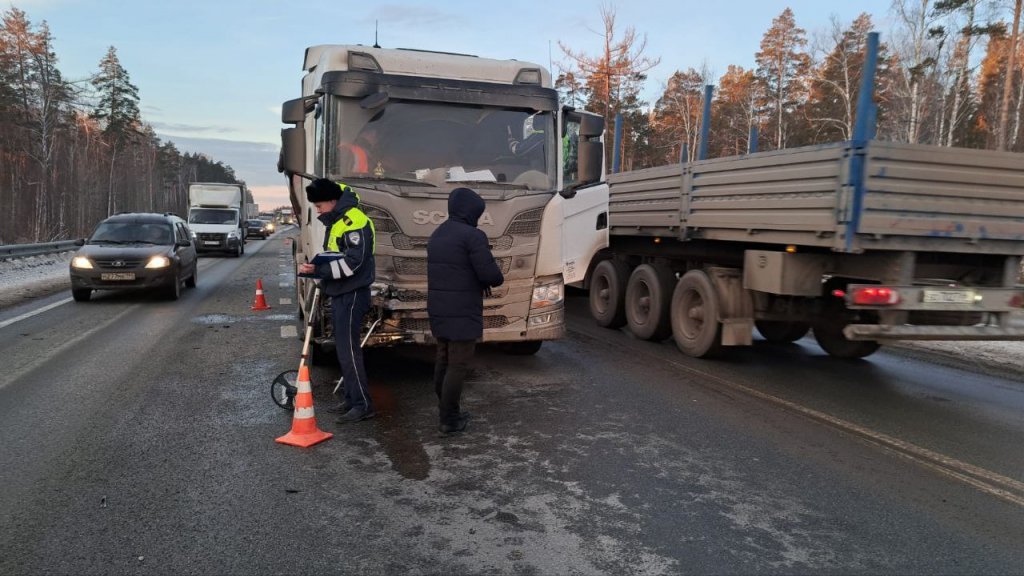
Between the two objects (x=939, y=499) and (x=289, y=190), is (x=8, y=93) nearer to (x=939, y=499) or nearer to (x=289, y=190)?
(x=289, y=190)

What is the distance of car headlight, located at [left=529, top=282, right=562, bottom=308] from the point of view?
6359 mm

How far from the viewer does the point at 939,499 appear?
3.84 meters

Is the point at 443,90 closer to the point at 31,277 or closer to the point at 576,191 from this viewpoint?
the point at 576,191

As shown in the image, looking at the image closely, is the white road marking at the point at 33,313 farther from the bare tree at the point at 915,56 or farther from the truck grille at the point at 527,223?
the bare tree at the point at 915,56

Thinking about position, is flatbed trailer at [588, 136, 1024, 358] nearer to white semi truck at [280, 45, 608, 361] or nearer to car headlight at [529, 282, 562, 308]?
white semi truck at [280, 45, 608, 361]

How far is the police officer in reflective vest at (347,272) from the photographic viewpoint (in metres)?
4.99

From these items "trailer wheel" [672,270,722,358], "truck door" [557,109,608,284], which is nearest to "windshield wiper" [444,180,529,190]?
"truck door" [557,109,608,284]

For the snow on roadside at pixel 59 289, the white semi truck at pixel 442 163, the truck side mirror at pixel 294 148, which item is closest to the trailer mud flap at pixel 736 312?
the white semi truck at pixel 442 163

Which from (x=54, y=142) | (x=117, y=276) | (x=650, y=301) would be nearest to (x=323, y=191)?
(x=650, y=301)

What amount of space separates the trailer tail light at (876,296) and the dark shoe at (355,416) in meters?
4.32

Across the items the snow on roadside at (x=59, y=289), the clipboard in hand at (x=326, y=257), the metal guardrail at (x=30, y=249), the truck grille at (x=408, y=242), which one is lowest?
the snow on roadside at (x=59, y=289)

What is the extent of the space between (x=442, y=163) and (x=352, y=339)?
204 centimetres

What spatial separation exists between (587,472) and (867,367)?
5.08 m

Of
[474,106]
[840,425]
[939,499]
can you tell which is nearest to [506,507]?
[939,499]
